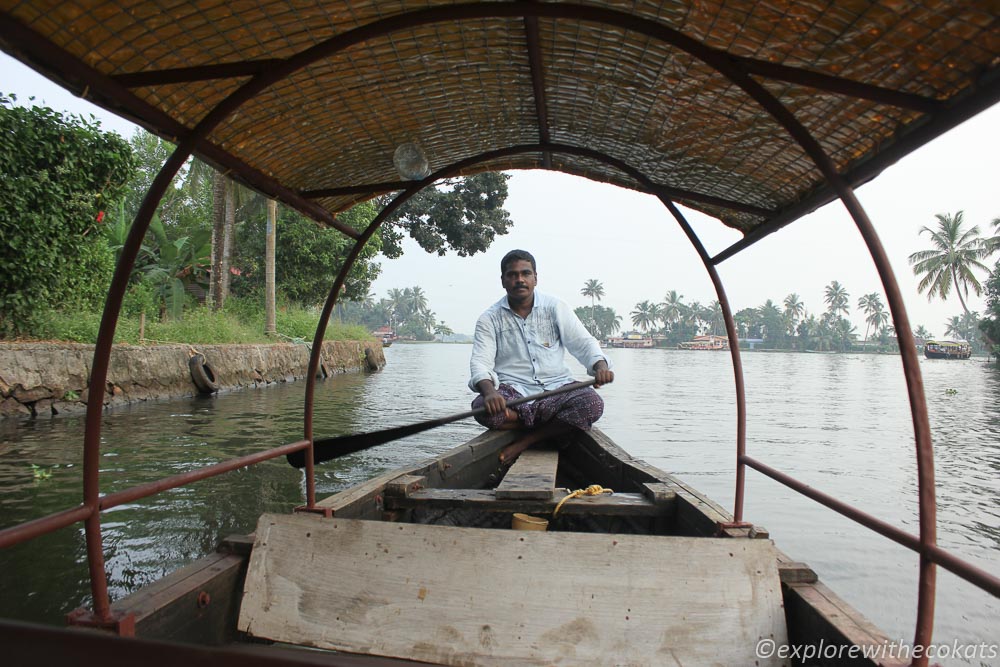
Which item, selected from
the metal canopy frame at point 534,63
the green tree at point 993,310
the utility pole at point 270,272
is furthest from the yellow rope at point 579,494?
the green tree at point 993,310

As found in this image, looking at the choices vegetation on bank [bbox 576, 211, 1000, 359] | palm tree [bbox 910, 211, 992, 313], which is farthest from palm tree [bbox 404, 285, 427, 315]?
palm tree [bbox 910, 211, 992, 313]

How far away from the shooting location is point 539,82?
83.7 inches

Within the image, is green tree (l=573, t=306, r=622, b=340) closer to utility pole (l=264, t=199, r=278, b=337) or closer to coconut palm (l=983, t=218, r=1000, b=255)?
coconut palm (l=983, t=218, r=1000, b=255)

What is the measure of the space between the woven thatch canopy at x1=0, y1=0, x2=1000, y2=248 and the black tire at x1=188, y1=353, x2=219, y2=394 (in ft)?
26.7

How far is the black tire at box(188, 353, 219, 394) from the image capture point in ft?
32.2

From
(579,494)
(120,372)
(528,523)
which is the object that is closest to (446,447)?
(579,494)

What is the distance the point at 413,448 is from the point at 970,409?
34.5 feet

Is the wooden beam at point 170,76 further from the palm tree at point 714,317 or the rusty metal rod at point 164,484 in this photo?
the palm tree at point 714,317

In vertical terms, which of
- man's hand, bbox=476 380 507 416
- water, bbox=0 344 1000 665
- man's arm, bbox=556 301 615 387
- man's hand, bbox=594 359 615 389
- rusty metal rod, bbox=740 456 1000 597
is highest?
man's arm, bbox=556 301 615 387

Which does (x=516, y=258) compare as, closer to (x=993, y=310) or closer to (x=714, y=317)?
(x=993, y=310)

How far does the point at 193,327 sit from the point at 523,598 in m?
11.2

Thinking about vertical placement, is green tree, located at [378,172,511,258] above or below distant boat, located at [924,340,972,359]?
above

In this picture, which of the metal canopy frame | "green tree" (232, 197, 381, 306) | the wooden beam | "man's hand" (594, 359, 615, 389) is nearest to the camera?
the metal canopy frame

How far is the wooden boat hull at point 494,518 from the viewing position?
1.42 meters
